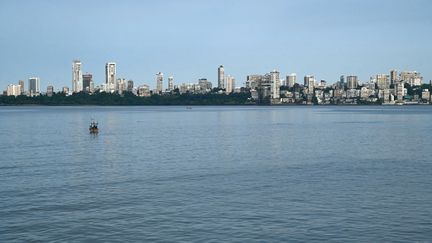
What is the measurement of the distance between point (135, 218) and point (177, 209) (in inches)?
93.5

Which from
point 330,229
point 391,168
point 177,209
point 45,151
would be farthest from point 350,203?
point 45,151

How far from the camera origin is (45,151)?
52625mm

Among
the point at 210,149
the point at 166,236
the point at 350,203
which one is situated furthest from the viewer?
the point at 210,149

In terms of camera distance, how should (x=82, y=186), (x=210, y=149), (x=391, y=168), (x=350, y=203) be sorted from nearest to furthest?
(x=350, y=203)
(x=82, y=186)
(x=391, y=168)
(x=210, y=149)

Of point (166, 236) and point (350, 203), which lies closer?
point (166, 236)

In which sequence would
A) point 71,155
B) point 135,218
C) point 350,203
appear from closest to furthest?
point 135,218, point 350,203, point 71,155

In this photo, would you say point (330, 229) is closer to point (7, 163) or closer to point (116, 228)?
point (116, 228)

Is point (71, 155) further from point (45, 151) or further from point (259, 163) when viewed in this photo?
point (259, 163)

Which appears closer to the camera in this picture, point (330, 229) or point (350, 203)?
point (330, 229)

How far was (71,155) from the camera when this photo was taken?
49500mm

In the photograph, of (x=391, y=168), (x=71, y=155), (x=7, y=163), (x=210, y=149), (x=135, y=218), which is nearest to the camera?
(x=135, y=218)

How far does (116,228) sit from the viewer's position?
23.5 metres

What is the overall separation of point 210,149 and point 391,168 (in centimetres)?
1919

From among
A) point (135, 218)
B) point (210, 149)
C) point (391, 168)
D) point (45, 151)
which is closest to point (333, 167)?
point (391, 168)
